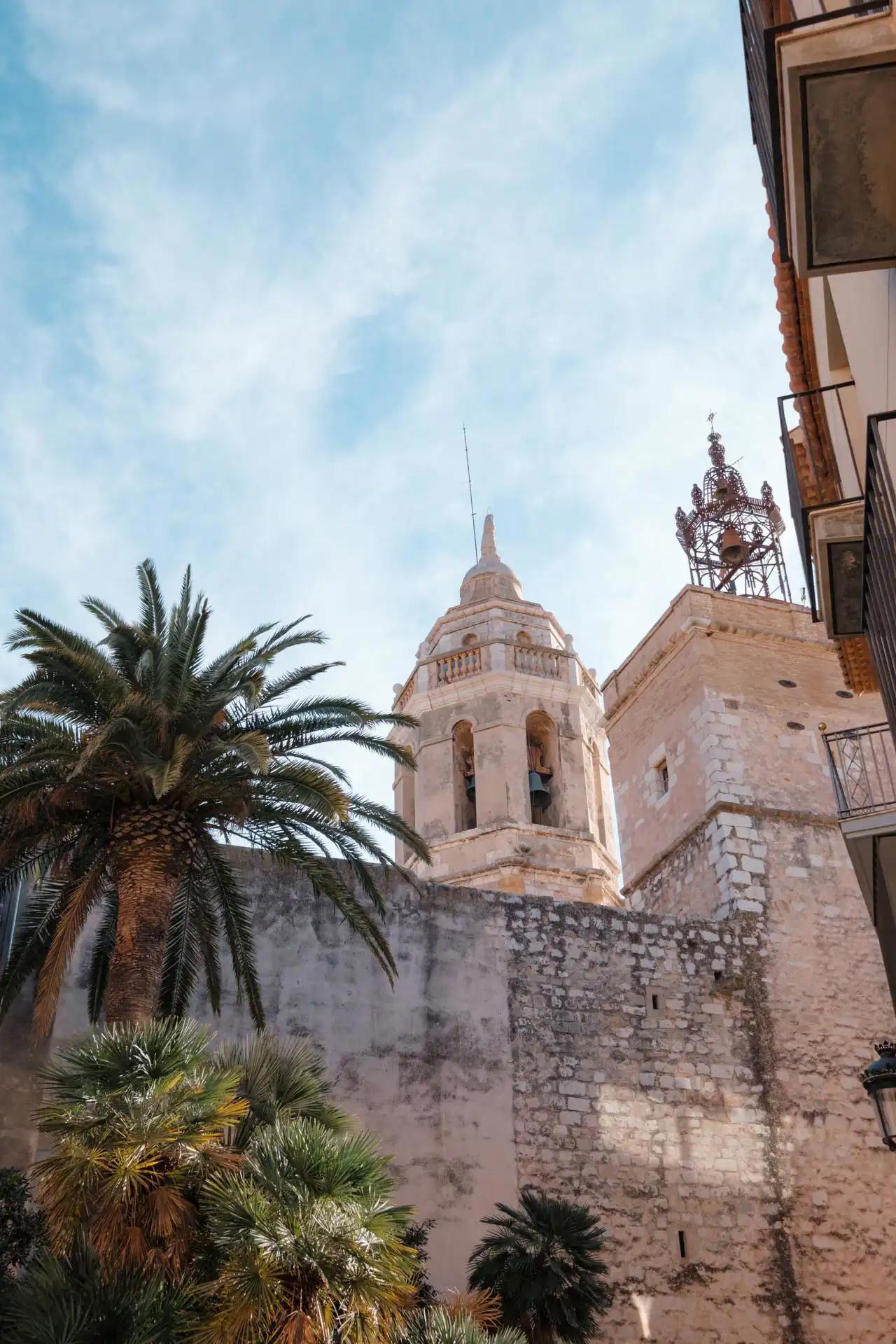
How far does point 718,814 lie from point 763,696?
1945 mm

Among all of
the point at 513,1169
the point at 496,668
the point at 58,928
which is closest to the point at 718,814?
the point at 513,1169

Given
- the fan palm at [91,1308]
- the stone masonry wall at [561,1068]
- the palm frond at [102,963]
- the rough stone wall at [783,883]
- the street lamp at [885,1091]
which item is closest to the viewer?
the fan palm at [91,1308]

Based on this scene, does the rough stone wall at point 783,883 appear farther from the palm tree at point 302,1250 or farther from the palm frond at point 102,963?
the palm tree at point 302,1250

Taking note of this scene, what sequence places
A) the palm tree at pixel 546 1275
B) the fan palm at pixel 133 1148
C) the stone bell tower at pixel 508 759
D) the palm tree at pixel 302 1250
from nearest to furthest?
the palm tree at pixel 302 1250
the fan palm at pixel 133 1148
the palm tree at pixel 546 1275
the stone bell tower at pixel 508 759

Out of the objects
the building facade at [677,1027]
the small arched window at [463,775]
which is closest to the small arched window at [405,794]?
the small arched window at [463,775]

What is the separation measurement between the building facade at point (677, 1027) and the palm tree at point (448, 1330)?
4.33 m

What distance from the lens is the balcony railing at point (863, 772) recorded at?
29.2ft

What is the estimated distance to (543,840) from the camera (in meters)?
23.5

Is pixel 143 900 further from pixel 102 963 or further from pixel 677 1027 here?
pixel 677 1027

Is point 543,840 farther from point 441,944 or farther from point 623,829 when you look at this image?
point 441,944

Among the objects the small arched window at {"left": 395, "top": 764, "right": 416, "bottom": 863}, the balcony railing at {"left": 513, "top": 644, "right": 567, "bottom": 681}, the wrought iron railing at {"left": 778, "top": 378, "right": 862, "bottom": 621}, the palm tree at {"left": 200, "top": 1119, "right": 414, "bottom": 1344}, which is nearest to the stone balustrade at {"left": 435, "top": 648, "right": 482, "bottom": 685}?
the balcony railing at {"left": 513, "top": 644, "right": 567, "bottom": 681}

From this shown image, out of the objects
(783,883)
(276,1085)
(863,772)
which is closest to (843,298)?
(863,772)

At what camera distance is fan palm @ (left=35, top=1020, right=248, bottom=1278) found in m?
7.44

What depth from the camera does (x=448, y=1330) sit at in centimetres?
759
